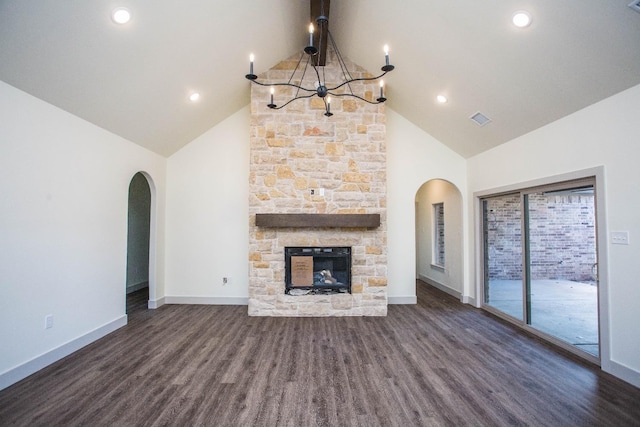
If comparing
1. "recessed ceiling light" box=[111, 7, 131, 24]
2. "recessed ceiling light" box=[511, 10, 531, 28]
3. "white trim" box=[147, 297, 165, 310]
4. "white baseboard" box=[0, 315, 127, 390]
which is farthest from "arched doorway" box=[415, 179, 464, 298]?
"recessed ceiling light" box=[111, 7, 131, 24]

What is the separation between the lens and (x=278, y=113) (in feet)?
15.5

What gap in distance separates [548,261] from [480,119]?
201 centimetres

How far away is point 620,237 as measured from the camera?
2773mm

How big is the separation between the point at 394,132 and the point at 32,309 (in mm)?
5239

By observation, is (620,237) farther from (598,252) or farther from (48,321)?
(48,321)

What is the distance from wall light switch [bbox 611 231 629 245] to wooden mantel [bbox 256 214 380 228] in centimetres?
252

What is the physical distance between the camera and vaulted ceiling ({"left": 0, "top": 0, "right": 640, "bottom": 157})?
97.8 inches

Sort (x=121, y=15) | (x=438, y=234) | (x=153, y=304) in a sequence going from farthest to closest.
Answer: (x=438, y=234), (x=153, y=304), (x=121, y=15)

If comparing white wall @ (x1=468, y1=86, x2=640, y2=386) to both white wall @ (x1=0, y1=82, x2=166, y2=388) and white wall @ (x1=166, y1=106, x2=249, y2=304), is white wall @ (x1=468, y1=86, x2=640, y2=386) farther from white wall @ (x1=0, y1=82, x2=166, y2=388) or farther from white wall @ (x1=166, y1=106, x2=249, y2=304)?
white wall @ (x1=0, y1=82, x2=166, y2=388)

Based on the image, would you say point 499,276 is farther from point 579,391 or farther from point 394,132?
point 394,132

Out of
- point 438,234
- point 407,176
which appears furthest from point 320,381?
point 438,234

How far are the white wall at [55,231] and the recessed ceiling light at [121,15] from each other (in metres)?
1.06

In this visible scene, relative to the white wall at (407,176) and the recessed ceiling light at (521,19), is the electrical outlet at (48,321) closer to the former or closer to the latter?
the white wall at (407,176)

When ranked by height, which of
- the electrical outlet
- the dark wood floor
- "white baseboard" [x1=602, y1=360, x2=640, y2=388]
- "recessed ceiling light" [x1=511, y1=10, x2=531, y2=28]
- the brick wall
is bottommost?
the dark wood floor
